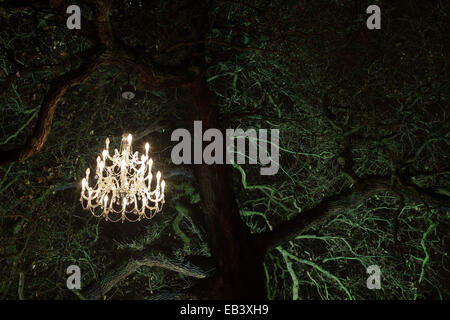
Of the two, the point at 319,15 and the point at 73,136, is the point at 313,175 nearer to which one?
the point at 319,15

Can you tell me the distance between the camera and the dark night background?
15.9 feet

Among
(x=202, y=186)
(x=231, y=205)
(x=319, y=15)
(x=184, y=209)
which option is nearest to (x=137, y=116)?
(x=184, y=209)

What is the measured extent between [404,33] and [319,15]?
4.37ft

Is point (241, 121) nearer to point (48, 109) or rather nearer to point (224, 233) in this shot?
point (224, 233)

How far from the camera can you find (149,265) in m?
6.36

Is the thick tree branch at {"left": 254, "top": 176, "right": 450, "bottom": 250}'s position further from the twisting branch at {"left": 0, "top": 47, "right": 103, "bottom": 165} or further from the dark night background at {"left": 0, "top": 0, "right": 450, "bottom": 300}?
the twisting branch at {"left": 0, "top": 47, "right": 103, "bottom": 165}

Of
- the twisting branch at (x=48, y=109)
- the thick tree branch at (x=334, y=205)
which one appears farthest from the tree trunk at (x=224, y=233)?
the twisting branch at (x=48, y=109)

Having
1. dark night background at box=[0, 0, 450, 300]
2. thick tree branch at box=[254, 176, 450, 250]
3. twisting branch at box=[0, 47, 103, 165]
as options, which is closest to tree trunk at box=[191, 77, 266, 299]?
dark night background at box=[0, 0, 450, 300]

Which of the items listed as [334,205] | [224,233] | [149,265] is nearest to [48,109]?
[224,233]

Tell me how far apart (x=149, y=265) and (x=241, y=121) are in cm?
298

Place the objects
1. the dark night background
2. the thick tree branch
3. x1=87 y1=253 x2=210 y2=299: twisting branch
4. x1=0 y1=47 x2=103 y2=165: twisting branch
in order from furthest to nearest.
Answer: x1=87 y1=253 x2=210 y2=299: twisting branch
the thick tree branch
the dark night background
x1=0 y1=47 x2=103 y2=165: twisting branch

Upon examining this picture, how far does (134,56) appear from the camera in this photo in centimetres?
452

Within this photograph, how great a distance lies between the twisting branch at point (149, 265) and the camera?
553 centimetres

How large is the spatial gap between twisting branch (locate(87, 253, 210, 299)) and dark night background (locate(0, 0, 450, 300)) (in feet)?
0.10
